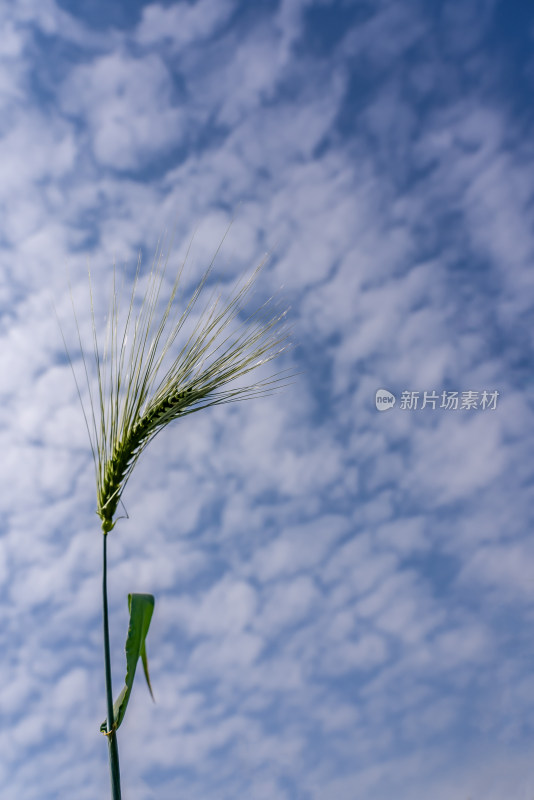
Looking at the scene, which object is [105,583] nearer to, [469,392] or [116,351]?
[116,351]

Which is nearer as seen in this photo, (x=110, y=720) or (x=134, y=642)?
(x=110, y=720)

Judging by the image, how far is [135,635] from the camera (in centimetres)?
205

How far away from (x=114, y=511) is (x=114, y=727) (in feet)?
2.08

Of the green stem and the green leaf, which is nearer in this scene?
the green stem

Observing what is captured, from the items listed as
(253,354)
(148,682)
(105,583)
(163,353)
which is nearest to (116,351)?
(163,353)

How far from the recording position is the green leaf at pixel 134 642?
80.1 inches

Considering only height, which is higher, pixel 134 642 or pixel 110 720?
pixel 134 642

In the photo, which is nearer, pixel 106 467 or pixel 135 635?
pixel 135 635

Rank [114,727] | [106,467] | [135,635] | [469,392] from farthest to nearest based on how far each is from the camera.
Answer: [469,392] < [106,467] < [135,635] < [114,727]

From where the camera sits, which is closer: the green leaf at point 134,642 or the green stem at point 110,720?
the green stem at point 110,720

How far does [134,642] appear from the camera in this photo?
6.73 ft

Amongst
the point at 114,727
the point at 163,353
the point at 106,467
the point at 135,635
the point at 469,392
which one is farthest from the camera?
the point at 469,392

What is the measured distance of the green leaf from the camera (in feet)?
6.68

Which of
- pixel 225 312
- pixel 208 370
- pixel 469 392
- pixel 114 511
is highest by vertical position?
pixel 469 392
